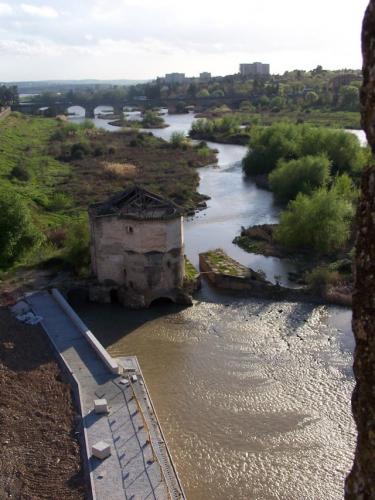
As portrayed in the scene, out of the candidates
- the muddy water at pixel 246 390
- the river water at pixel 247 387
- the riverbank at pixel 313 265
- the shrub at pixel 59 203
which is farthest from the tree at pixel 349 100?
the muddy water at pixel 246 390

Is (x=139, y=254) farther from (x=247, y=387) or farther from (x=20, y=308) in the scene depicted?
(x=247, y=387)

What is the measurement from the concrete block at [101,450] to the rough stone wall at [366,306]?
33.7 ft

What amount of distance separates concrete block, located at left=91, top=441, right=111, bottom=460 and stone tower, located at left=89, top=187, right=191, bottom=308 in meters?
11.1

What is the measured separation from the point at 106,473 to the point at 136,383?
447 cm

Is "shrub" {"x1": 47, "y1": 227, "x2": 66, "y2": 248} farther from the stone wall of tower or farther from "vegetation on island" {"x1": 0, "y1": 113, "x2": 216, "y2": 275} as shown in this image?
the stone wall of tower

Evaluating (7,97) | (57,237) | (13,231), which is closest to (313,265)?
(57,237)

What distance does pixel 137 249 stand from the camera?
944 inches

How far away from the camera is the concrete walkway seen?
42.3 feet

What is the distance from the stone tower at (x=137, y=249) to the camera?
23766 mm

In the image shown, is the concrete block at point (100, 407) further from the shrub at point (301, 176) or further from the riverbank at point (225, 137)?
the riverbank at point (225, 137)

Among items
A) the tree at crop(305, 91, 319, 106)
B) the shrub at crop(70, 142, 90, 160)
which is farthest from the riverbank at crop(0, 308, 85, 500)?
the tree at crop(305, 91, 319, 106)

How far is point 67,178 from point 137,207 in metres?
30.6

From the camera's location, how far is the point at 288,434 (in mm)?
16297

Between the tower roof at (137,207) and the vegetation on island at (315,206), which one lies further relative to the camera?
the vegetation on island at (315,206)
